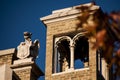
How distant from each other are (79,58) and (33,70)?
4051 mm

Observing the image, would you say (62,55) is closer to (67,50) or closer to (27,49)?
(67,50)

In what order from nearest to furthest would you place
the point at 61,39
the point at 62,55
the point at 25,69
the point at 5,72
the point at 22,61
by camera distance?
the point at 5,72, the point at 25,69, the point at 22,61, the point at 61,39, the point at 62,55

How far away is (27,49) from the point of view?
19.8 metres

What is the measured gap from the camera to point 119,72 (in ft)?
12.9

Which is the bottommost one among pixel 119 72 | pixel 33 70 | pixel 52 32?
pixel 119 72

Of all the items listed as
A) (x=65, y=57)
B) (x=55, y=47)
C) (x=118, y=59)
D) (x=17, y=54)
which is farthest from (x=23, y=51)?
(x=118, y=59)

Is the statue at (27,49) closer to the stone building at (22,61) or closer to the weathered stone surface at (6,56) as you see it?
the stone building at (22,61)

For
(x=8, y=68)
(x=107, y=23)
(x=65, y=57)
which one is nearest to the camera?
(x=107, y=23)

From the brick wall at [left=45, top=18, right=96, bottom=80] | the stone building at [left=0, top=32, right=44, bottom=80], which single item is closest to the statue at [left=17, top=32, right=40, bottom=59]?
the stone building at [left=0, top=32, right=44, bottom=80]

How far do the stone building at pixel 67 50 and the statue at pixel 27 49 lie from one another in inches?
43.3

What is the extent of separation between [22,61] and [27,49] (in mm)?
519

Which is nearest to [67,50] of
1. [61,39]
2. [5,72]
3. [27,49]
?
[61,39]

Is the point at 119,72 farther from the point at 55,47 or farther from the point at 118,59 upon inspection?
the point at 55,47

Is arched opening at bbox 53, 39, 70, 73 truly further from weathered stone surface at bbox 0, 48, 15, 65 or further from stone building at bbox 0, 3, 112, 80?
weathered stone surface at bbox 0, 48, 15, 65
